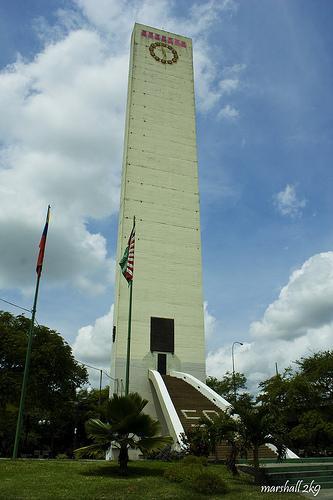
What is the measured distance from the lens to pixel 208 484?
12.4 m

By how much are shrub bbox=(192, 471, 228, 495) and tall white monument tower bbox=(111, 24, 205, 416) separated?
24.0 m

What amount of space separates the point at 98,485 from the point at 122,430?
80.6 inches

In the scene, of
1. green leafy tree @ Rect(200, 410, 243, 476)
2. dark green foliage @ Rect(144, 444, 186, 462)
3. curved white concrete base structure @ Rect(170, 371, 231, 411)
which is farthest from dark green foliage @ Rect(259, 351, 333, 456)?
green leafy tree @ Rect(200, 410, 243, 476)

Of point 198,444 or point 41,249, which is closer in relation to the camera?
point 198,444

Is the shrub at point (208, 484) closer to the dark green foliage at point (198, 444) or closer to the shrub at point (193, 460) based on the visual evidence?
the shrub at point (193, 460)

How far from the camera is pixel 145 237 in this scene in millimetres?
41906

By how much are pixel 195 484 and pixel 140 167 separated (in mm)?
35033

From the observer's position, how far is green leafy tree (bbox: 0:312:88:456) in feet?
115

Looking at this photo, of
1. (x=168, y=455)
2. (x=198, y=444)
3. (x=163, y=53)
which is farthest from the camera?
(x=163, y=53)

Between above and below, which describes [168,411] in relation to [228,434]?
above

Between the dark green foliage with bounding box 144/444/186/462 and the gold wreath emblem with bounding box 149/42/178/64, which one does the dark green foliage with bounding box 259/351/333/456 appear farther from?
the gold wreath emblem with bounding box 149/42/178/64

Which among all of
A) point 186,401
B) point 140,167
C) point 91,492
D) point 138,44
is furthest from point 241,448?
point 138,44

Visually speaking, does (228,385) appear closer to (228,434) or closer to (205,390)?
(205,390)
